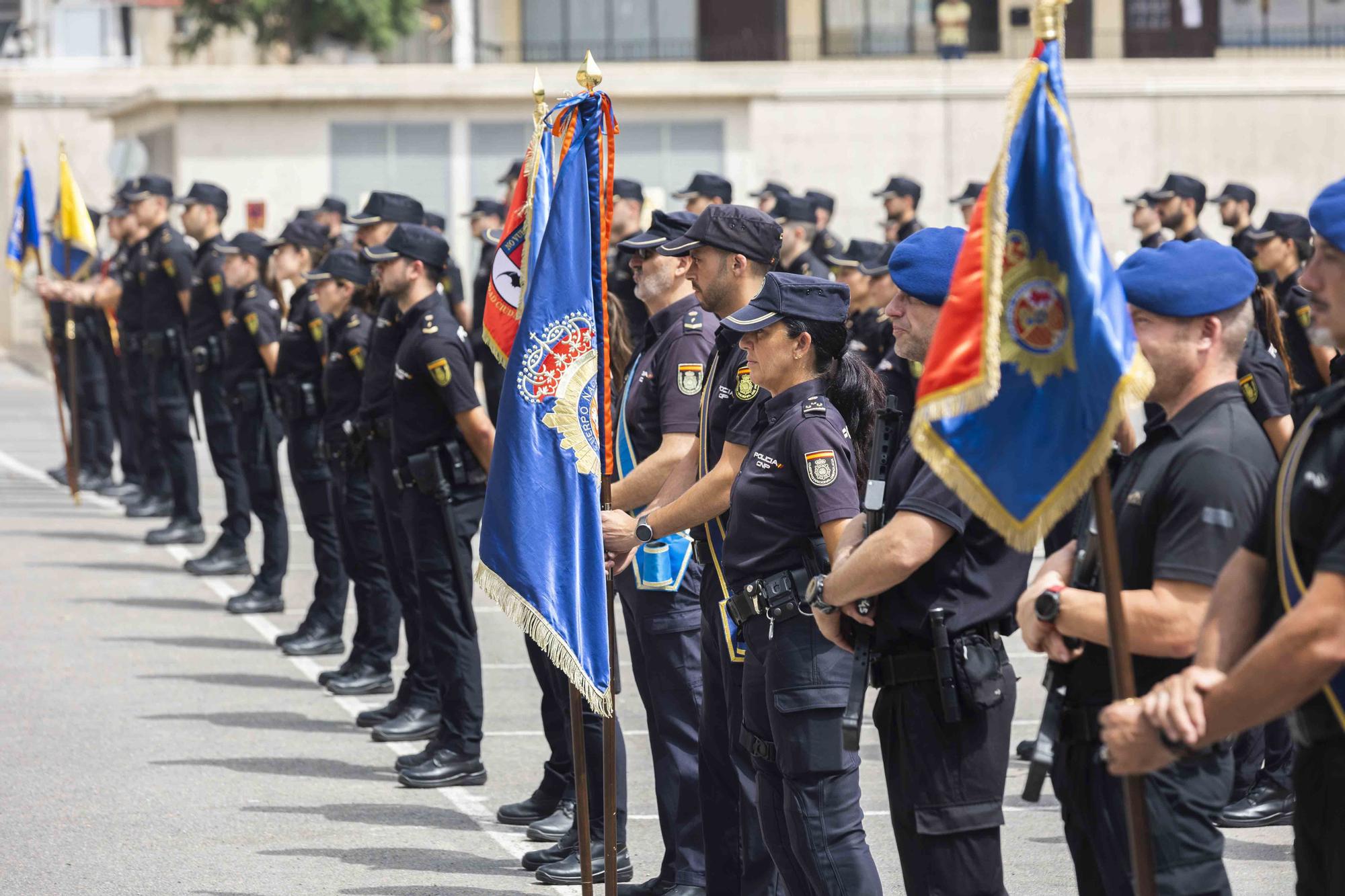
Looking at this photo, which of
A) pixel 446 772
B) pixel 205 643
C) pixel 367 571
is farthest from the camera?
pixel 205 643

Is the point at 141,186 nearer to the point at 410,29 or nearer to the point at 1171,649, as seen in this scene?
the point at 1171,649

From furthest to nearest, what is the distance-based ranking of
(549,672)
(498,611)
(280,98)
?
(280,98) → (498,611) → (549,672)

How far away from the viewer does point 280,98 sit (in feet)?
96.7

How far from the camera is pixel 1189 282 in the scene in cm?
406

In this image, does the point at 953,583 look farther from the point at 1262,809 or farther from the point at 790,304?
the point at 1262,809

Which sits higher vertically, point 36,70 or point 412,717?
point 36,70

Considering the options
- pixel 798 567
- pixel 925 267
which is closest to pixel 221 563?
pixel 798 567

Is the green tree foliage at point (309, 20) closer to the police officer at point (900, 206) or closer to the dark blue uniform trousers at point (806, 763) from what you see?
the police officer at point (900, 206)

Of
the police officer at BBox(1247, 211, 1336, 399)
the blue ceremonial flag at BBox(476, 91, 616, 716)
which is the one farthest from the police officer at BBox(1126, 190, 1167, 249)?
the blue ceremonial flag at BBox(476, 91, 616, 716)

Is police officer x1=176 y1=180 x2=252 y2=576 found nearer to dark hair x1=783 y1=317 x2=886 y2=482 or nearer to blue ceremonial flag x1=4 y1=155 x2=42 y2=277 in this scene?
blue ceremonial flag x1=4 y1=155 x2=42 y2=277

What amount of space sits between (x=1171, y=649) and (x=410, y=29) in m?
36.7

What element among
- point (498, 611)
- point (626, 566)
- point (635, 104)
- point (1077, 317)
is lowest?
point (498, 611)

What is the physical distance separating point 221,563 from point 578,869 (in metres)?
7.44

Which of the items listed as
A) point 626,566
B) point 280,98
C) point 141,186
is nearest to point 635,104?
point 280,98
